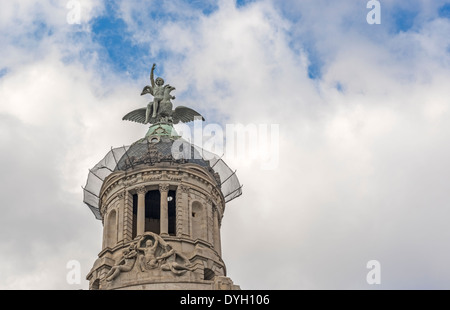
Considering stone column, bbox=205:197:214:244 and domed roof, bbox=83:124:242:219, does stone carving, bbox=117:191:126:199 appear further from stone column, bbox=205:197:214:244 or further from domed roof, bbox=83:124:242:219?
stone column, bbox=205:197:214:244

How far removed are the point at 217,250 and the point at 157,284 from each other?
23.5ft

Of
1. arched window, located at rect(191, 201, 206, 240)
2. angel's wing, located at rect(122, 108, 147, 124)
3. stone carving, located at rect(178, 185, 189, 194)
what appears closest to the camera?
arched window, located at rect(191, 201, 206, 240)

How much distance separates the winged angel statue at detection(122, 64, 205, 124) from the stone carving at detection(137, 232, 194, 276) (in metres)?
15.0

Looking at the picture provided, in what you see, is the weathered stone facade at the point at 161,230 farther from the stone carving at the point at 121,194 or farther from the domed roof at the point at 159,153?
the domed roof at the point at 159,153

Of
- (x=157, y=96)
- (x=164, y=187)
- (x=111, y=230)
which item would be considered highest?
(x=157, y=96)

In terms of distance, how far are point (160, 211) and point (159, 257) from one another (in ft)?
16.7

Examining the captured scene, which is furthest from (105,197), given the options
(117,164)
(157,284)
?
(157,284)

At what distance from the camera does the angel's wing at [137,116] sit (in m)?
64.3

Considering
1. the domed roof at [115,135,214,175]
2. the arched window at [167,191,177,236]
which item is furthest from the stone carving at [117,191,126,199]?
the arched window at [167,191,177,236]

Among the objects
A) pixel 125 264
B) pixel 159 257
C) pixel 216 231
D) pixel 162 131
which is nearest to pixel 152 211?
pixel 216 231

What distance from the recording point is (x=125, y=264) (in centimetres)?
5009

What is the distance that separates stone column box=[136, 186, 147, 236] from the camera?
173ft

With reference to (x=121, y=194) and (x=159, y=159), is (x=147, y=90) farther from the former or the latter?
(x=121, y=194)
